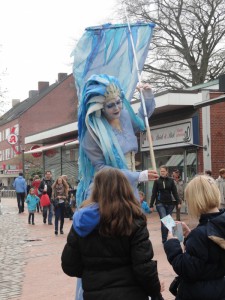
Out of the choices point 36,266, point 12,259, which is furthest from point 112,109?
point 12,259

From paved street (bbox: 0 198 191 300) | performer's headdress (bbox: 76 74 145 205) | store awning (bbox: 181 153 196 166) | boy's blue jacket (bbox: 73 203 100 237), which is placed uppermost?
store awning (bbox: 181 153 196 166)

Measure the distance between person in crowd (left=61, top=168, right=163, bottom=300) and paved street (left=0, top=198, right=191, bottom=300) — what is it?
334cm

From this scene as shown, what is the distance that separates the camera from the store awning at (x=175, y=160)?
65.0 feet

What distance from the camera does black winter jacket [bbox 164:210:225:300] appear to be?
10.8 ft

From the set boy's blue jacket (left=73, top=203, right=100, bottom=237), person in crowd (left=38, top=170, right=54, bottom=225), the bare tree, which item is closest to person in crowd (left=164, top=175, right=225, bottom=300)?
boy's blue jacket (left=73, top=203, right=100, bottom=237)

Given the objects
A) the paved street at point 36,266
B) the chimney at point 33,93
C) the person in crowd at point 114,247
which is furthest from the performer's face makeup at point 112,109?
the chimney at point 33,93

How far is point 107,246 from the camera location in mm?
3088

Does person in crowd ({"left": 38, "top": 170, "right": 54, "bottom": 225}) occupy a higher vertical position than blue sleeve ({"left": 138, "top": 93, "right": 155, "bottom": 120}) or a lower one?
lower

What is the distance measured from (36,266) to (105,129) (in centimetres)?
579

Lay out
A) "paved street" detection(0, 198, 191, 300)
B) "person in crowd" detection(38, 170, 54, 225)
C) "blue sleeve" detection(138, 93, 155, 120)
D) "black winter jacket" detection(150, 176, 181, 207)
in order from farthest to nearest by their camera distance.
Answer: "person in crowd" detection(38, 170, 54, 225) < "black winter jacket" detection(150, 176, 181, 207) < "paved street" detection(0, 198, 191, 300) < "blue sleeve" detection(138, 93, 155, 120)

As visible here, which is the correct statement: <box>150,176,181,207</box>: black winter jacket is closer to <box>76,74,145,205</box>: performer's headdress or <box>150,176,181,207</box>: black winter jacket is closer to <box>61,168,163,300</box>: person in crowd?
<box>76,74,145,205</box>: performer's headdress

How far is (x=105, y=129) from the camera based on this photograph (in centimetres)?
394

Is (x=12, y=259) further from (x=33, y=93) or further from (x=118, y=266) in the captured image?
(x=33, y=93)

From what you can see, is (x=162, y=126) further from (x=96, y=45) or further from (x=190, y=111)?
(x=96, y=45)
